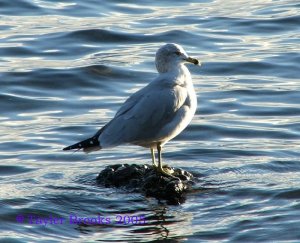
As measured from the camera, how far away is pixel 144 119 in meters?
7.80

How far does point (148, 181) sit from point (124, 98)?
11.9 feet

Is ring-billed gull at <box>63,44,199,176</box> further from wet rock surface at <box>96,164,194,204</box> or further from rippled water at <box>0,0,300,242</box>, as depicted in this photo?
rippled water at <box>0,0,300,242</box>

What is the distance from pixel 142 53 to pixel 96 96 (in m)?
2.20

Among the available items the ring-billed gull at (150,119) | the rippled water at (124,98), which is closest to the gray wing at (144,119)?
the ring-billed gull at (150,119)

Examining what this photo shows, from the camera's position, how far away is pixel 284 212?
7305 millimetres

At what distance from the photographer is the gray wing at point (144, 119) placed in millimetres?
7805

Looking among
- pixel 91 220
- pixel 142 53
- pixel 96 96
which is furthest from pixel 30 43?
pixel 91 220

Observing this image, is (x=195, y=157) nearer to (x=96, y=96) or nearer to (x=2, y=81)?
(x=96, y=96)

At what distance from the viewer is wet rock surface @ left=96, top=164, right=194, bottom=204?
7.73 metres

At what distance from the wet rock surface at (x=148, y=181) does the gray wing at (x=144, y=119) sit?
299 millimetres

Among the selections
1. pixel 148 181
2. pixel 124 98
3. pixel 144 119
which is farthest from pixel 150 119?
pixel 124 98

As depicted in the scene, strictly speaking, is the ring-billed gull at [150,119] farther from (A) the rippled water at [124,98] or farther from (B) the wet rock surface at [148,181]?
(A) the rippled water at [124,98]

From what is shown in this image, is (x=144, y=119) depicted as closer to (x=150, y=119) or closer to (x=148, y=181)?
(x=150, y=119)

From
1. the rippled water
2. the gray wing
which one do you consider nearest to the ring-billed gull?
the gray wing
